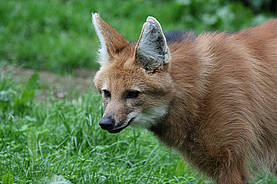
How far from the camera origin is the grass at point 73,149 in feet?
10.9

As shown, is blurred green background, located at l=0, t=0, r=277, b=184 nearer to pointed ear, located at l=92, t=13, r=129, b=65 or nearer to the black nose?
the black nose

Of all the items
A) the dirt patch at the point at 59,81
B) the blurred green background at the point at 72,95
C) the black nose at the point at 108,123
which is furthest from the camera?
the dirt patch at the point at 59,81

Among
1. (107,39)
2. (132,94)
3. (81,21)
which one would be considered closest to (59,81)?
(81,21)

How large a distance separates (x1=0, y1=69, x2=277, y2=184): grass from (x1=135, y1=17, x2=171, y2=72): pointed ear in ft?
3.08

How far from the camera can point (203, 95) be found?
3156 millimetres

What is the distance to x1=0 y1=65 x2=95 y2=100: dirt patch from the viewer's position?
5.20m

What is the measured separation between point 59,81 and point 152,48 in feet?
9.62

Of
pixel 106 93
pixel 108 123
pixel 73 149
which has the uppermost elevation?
pixel 106 93

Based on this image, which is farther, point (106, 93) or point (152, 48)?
point (106, 93)

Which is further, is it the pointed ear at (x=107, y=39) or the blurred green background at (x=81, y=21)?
the blurred green background at (x=81, y=21)

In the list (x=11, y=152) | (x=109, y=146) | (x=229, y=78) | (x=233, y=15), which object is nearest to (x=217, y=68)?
(x=229, y=78)

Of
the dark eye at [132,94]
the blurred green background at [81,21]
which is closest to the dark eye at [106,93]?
the dark eye at [132,94]

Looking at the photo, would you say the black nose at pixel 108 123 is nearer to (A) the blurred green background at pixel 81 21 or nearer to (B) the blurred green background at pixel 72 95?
(B) the blurred green background at pixel 72 95

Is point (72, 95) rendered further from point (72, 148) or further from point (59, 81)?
point (72, 148)
